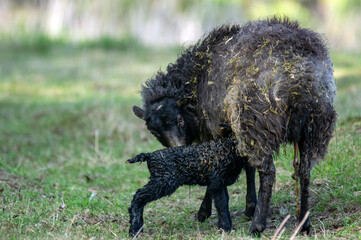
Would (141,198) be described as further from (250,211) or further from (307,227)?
(307,227)

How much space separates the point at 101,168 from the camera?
8.13 meters

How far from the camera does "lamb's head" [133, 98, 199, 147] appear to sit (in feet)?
19.8

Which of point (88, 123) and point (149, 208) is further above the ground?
point (88, 123)

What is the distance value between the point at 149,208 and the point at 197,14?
15649 millimetres

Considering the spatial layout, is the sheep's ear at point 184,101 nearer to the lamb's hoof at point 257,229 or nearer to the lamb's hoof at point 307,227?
the lamb's hoof at point 257,229

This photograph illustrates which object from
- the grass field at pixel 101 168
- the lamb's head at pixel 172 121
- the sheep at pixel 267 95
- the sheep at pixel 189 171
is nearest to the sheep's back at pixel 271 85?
the sheep at pixel 267 95

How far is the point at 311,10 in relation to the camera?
2719 centimetres

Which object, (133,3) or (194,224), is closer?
(194,224)

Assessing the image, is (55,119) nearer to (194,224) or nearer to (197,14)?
(194,224)

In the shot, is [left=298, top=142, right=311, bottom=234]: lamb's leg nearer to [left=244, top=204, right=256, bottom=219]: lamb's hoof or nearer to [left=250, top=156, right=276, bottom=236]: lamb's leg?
[left=250, top=156, right=276, bottom=236]: lamb's leg

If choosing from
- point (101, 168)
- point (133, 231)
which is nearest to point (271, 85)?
point (133, 231)

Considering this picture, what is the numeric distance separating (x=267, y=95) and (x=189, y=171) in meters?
1.11

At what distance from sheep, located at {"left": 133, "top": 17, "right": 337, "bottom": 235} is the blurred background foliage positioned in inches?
503

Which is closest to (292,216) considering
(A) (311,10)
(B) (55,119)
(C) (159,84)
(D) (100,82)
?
(C) (159,84)
